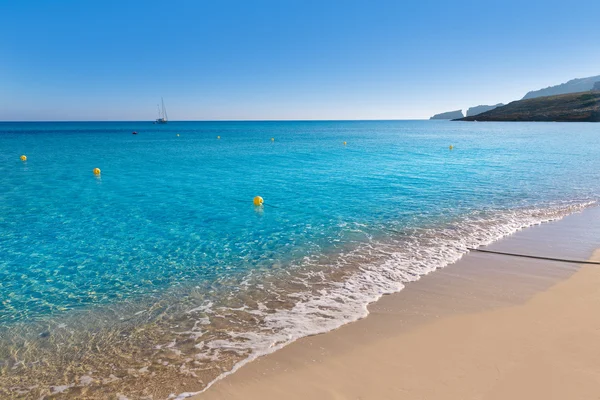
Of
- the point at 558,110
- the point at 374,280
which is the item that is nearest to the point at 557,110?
the point at 558,110

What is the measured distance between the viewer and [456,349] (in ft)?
15.3

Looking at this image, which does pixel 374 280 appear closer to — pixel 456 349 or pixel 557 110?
pixel 456 349

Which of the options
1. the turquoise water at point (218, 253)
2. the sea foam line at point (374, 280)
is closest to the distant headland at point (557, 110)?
the turquoise water at point (218, 253)

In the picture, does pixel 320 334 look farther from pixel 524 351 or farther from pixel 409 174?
pixel 409 174

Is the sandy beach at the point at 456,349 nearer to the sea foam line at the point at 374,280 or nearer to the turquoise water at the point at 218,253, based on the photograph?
the sea foam line at the point at 374,280

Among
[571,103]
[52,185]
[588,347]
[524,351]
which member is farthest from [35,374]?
[571,103]

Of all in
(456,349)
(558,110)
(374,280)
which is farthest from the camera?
(558,110)

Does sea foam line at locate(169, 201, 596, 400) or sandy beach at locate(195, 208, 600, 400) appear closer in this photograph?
sandy beach at locate(195, 208, 600, 400)

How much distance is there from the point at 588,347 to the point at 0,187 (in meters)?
24.3

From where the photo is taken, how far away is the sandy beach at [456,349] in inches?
157

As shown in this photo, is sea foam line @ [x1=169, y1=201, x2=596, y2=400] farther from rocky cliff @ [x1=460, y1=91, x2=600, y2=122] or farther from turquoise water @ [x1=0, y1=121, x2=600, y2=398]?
rocky cliff @ [x1=460, y1=91, x2=600, y2=122]

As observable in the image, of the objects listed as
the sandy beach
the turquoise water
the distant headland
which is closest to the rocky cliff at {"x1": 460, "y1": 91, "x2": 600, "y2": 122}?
the distant headland

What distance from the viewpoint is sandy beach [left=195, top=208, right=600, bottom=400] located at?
3986mm

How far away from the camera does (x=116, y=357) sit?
191 inches
